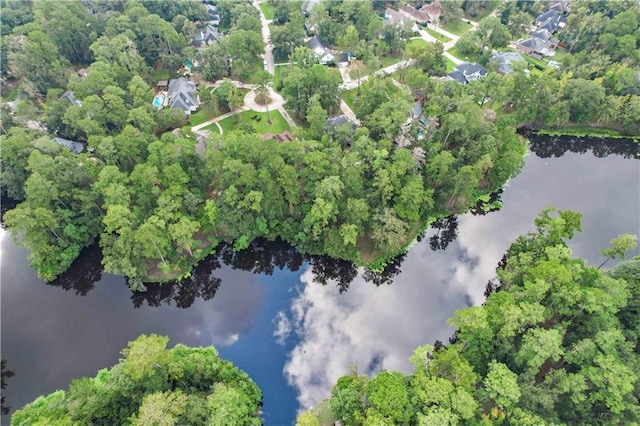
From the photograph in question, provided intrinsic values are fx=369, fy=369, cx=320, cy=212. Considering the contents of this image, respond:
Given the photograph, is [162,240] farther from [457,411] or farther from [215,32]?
[215,32]

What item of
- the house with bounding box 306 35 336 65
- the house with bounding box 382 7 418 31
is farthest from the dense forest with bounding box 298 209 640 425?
the house with bounding box 382 7 418 31

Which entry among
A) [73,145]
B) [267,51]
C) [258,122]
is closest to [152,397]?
[73,145]

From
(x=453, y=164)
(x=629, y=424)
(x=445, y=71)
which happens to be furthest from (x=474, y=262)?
(x=445, y=71)

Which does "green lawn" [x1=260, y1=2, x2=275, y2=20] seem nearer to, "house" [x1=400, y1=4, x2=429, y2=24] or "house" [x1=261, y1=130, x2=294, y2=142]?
"house" [x1=400, y1=4, x2=429, y2=24]

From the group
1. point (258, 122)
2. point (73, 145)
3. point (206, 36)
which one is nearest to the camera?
point (73, 145)

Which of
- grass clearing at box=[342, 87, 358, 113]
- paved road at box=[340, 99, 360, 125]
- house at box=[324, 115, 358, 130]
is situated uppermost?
grass clearing at box=[342, 87, 358, 113]

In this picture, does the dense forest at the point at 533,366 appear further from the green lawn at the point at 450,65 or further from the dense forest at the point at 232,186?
the green lawn at the point at 450,65

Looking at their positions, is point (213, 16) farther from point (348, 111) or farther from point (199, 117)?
point (348, 111)
